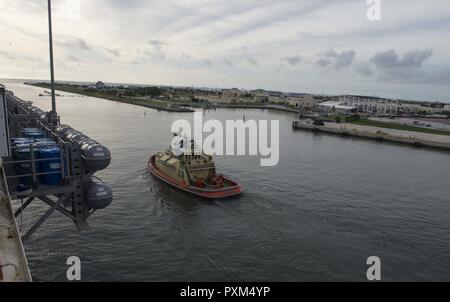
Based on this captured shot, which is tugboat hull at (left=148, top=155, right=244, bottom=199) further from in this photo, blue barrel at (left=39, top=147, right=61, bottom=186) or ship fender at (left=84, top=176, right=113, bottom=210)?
blue barrel at (left=39, top=147, right=61, bottom=186)

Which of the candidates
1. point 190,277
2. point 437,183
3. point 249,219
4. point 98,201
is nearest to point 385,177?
point 437,183

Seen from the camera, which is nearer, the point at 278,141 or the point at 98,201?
the point at 98,201

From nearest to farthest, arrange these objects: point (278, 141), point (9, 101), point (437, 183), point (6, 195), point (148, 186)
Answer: point (6, 195)
point (9, 101)
point (148, 186)
point (437, 183)
point (278, 141)

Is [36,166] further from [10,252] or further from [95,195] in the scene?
[10,252]

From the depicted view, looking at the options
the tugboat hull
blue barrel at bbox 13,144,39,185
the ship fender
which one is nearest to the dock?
blue barrel at bbox 13,144,39,185

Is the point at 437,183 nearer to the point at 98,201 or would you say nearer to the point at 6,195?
the point at 98,201

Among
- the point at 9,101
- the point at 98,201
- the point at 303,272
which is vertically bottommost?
the point at 303,272
